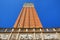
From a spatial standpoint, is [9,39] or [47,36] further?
[47,36]

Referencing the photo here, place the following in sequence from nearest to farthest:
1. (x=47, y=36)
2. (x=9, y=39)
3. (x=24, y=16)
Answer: (x=9, y=39), (x=47, y=36), (x=24, y=16)

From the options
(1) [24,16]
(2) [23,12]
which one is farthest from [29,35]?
(2) [23,12]

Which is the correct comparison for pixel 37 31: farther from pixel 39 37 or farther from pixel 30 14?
pixel 30 14

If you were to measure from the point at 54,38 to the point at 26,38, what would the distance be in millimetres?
1995

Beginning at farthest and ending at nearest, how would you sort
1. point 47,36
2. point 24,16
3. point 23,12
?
point 23,12 < point 24,16 < point 47,36

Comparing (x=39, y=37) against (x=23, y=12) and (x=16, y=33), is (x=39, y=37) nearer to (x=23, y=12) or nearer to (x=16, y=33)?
(x=16, y=33)

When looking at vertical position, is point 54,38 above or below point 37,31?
below

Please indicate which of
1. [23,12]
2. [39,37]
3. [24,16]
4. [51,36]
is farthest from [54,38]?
[23,12]

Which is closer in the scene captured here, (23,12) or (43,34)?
(43,34)

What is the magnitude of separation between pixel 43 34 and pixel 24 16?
105 feet

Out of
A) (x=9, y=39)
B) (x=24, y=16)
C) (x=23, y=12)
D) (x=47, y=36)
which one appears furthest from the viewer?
(x=23, y=12)

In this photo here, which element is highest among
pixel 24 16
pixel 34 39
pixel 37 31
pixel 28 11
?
pixel 28 11

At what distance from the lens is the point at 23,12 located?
45.0 metres

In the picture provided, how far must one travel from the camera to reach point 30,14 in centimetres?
4306
